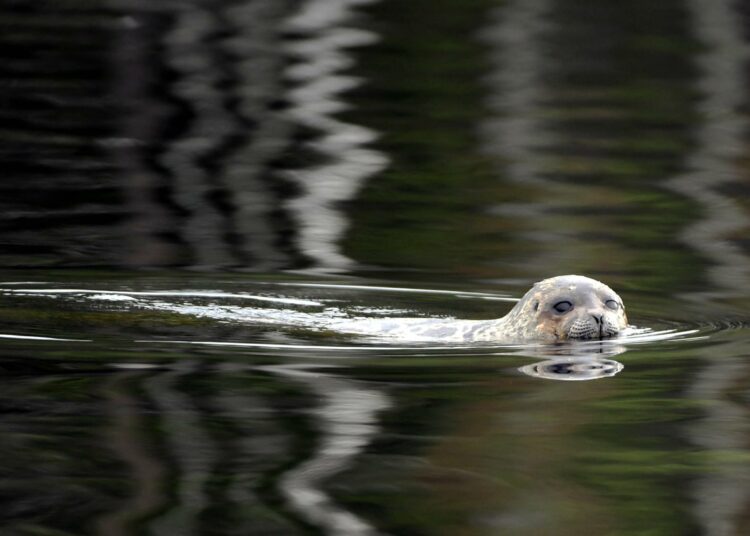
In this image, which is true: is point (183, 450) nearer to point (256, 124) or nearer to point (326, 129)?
point (326, 129)

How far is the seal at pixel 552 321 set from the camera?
1006cm

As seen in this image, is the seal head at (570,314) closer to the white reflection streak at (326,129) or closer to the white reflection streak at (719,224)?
the white reflection streak at (719,224)

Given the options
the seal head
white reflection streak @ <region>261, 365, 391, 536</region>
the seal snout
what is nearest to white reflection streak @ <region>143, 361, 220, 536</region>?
Answer: white reflection streak @ <region>261, 365, 391, 536</region>

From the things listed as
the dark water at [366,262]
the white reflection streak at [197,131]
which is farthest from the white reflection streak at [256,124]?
the white reflection streak at [197,131]

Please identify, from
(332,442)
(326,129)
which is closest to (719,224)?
(326,129)

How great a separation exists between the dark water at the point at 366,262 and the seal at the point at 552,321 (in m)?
0.18

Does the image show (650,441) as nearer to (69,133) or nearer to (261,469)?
(261,469)

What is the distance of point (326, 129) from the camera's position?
1972cm

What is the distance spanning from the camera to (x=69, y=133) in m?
18.9

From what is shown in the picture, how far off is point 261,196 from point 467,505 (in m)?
9.65

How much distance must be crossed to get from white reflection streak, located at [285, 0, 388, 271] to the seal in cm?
240

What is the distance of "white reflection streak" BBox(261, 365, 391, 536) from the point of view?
633 cm

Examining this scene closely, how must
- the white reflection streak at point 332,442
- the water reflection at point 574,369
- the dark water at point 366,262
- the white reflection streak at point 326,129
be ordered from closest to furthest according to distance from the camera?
the white reflection streak at point 332,442
the dark water at point 366,262
the water reflection at point 574,369
the white reflection streak at point 326,129

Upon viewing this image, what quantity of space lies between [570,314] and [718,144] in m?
9.12
